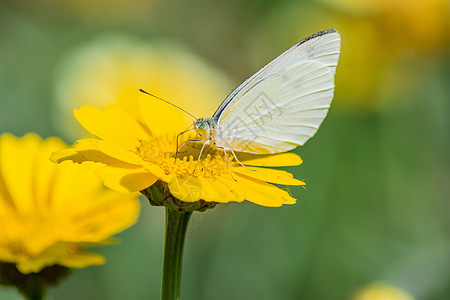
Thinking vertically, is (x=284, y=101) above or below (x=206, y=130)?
above

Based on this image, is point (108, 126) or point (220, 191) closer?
point (220, 191)

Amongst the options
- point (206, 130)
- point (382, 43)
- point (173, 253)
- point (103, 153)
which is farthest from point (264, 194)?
point (382, 43)

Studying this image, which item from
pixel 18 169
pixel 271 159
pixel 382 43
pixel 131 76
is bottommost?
pixel 18 169

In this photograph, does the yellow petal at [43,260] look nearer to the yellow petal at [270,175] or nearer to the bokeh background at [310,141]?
the yellow petal at [270,175]

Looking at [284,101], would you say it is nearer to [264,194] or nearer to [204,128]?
[204,128]

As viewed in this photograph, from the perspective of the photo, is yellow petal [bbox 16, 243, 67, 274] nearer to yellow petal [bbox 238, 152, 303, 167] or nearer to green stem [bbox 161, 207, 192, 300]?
green stem [bbox 161, 207, 192, 300]

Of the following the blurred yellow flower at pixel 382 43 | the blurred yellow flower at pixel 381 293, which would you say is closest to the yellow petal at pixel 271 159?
the blurred yellow flower at pixel 381 293

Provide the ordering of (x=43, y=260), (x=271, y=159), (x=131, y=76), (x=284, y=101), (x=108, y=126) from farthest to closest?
1. (x=131, y=76)
2. (x=284, y=101)
3. (x=271, y=159)
4. (x=108, y=126)
5. (x=43, y=260)
